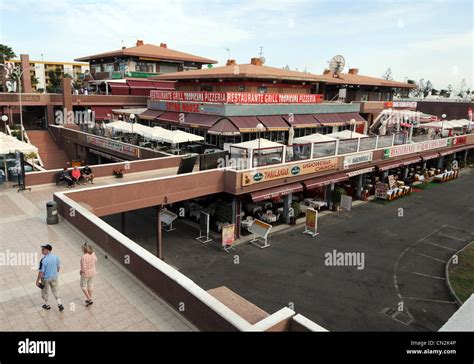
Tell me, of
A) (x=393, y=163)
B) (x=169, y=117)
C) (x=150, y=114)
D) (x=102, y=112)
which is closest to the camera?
(x=393, y=163)

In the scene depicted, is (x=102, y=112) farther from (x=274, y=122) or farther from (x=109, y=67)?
(x=274, y=122)

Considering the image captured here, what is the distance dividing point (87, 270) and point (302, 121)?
26.2 m

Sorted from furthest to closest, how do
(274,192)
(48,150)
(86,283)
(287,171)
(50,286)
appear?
1. (48,150)
2. (287,171)
3. (274,192)
4. (86,283)
5. (50,286)

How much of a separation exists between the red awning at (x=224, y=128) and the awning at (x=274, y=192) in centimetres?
648

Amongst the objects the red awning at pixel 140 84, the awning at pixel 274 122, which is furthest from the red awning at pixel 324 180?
the red awning at pixel 140 84

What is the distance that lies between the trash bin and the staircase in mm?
20005

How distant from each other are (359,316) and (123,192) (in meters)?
10.4

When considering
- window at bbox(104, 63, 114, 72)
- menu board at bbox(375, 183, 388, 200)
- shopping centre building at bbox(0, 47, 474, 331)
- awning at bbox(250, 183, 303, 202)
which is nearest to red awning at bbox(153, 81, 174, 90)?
shopping centre building at bbox(0, 47, 474, 331)

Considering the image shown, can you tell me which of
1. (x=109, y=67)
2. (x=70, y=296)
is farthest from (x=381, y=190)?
(x=109, y=67)

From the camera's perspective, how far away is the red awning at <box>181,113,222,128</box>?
27.0m

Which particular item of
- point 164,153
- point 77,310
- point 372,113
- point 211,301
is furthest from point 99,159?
point 372,113

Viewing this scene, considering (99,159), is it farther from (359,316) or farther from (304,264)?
(359,316)

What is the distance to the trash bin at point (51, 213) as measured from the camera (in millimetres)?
13000

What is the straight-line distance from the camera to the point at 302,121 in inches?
1253
